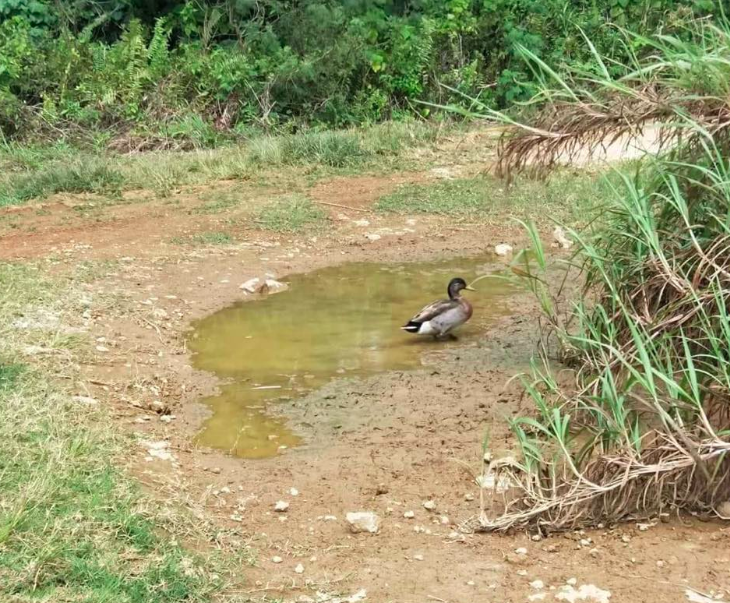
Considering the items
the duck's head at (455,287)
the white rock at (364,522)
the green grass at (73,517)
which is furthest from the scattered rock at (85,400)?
the duck's head at (455,287)

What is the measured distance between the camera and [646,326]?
444 centimetres

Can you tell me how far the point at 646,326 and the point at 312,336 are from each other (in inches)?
122

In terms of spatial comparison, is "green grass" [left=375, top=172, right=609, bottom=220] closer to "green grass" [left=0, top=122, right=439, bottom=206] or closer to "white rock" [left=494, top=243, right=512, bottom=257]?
"white rock" [left=494, top=243, right=512, bottom=257]

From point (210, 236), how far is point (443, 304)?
9.32ft

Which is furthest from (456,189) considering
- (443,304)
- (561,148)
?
(561,148)

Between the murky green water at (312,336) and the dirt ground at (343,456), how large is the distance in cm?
15

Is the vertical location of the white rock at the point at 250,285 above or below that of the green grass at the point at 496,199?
below

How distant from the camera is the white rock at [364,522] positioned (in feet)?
13.9

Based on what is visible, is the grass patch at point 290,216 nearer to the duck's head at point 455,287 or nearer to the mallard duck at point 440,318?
the duck's head at point 455,287

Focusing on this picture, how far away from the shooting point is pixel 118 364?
6.12 m

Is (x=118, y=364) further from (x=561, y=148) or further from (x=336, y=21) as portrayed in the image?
(x=336, y=21)

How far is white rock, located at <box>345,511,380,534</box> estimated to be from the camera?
13.9ft

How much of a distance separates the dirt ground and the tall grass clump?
0.56ft

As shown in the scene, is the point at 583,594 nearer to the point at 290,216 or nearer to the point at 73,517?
the point at 73,517
